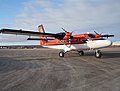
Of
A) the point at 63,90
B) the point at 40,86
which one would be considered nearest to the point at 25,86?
the point at 40,86

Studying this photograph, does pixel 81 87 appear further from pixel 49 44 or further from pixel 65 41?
pixel 49 44

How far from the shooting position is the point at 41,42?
27.5 metres

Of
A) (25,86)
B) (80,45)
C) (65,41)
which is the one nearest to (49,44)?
(65,41)

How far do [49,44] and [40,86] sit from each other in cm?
1926

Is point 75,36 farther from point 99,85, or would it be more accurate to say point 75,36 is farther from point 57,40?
point 99,85

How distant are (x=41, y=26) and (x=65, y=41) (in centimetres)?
869

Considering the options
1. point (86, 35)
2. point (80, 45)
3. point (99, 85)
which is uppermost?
point (86, 35)

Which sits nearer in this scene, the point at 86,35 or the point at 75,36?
the point at 86,35

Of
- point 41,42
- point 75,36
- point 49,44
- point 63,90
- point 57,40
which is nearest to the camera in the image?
point 63,90

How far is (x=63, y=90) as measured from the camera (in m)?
5.66

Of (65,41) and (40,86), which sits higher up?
(65,41)

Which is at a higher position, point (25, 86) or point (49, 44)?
point (49, 44)

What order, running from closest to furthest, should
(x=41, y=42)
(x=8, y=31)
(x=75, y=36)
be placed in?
1. (x=8, y=31)
2. (x=75, y=36)
3. (x=41, y=42)

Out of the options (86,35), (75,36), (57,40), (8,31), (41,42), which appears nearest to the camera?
(8,31)
